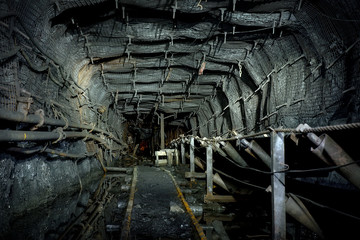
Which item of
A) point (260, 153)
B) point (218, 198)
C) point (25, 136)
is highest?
point (25, 136)

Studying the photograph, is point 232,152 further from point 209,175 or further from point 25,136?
point 25,136

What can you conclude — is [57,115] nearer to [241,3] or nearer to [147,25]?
[147,25]

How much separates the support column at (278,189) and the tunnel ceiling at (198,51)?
225 cm

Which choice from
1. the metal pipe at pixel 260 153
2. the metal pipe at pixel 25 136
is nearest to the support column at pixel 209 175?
the metal pipe at pixel 260 153

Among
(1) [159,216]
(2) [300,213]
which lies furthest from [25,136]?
(2) [300,213]

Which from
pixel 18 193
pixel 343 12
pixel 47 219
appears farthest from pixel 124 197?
pixel 343 12

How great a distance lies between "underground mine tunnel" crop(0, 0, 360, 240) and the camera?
3.45 m

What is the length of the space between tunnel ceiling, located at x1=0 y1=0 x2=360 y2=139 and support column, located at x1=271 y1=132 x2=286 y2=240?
2.25 m

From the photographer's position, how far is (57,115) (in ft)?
18.6

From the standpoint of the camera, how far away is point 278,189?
2873 millimetres

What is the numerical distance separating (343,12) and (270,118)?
3.32 metres

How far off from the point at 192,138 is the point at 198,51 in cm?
304

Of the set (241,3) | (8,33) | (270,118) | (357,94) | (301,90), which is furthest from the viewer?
(270,118)

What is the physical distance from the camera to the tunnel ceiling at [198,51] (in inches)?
169
